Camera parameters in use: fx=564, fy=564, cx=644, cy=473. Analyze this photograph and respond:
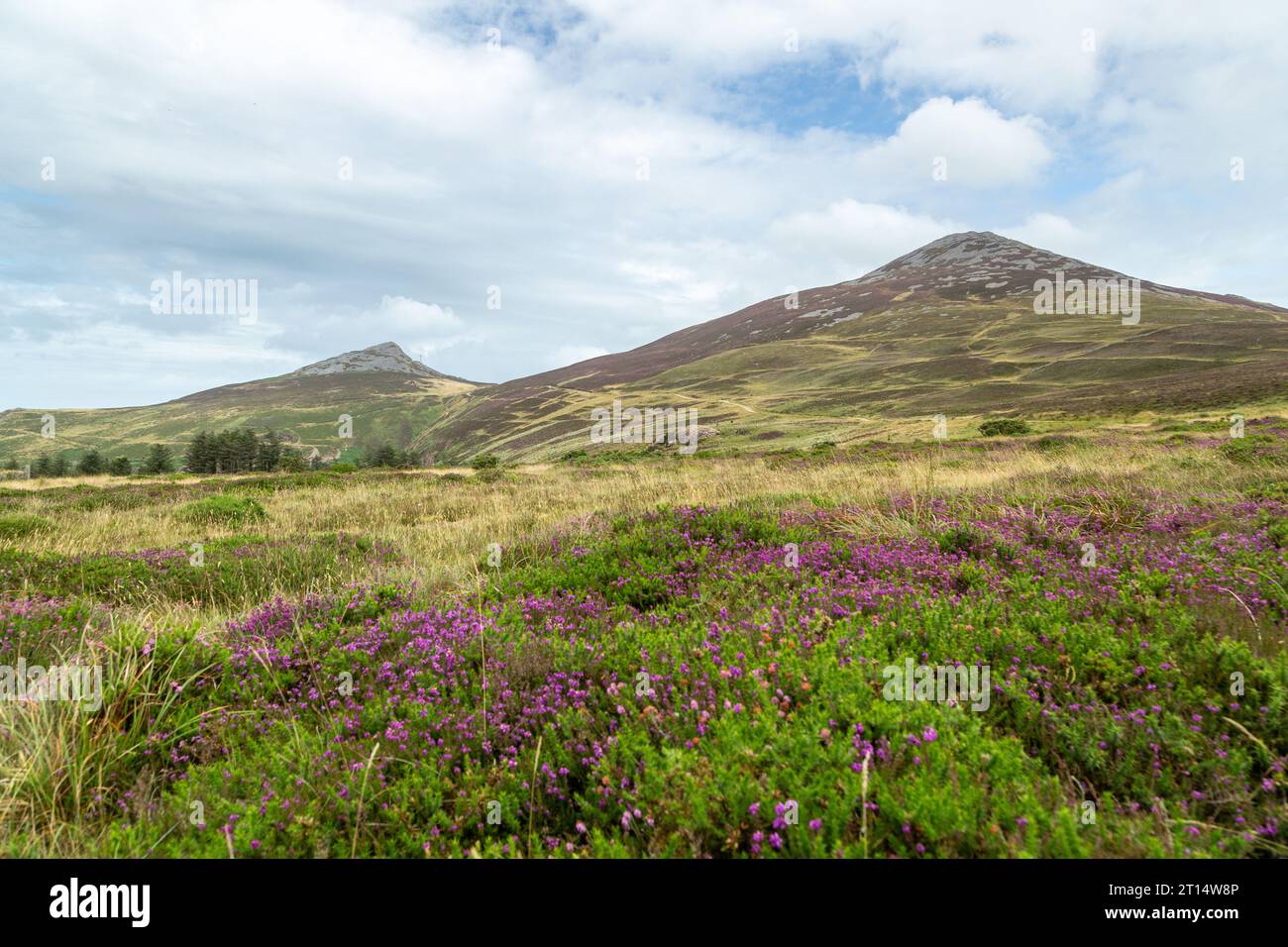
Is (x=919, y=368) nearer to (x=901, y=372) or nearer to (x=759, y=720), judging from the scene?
(x=901, y=372)

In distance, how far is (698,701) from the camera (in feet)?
10.7

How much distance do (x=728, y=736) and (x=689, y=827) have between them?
0.57m

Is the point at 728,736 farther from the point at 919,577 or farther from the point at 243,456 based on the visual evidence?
the point at 243,456

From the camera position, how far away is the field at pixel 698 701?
2.32m

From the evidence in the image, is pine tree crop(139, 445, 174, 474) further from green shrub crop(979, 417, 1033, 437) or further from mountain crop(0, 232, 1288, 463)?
green shrub crop(979, 417, 1033, 437)

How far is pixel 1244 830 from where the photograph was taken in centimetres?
217

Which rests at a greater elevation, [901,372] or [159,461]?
[901,372]
